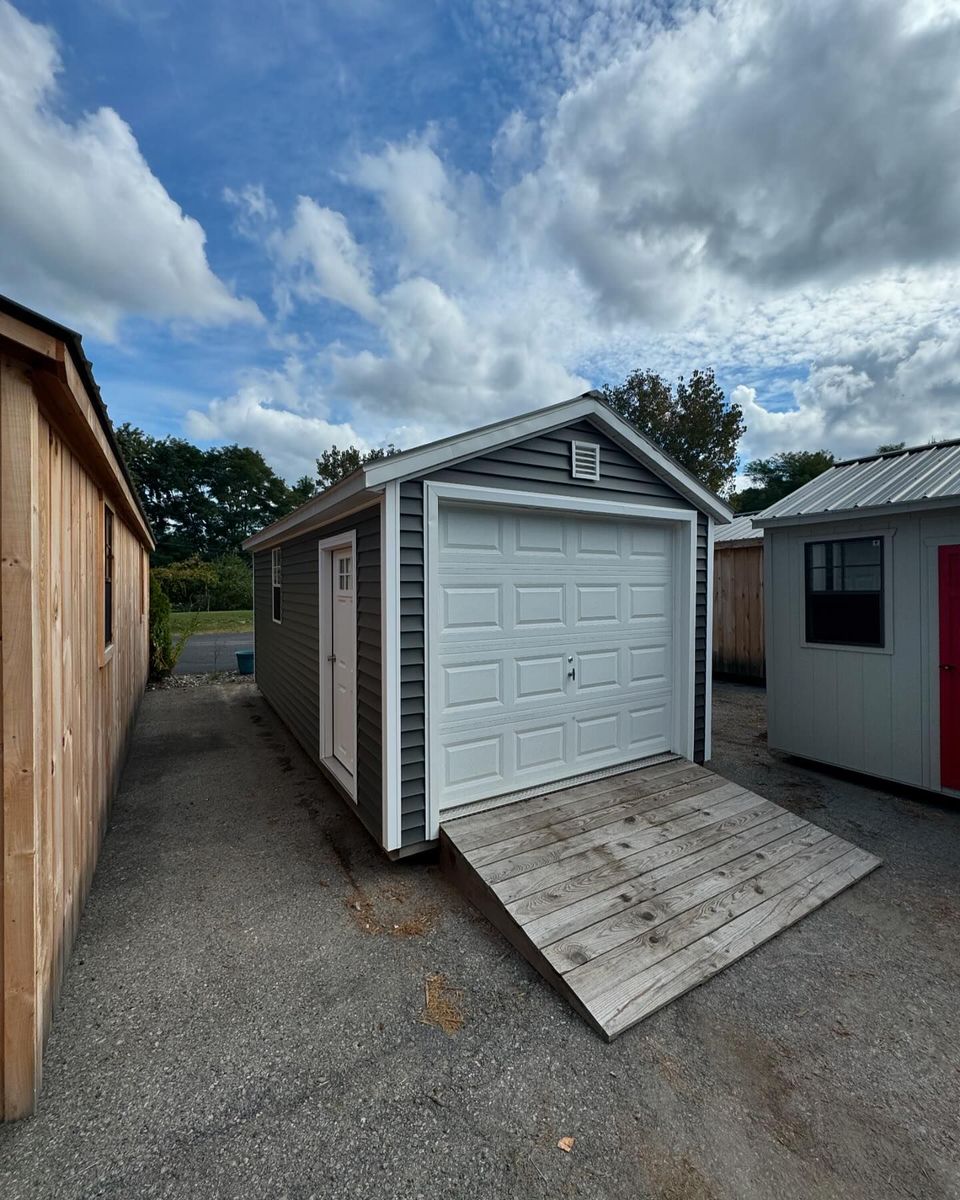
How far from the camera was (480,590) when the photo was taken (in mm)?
3715

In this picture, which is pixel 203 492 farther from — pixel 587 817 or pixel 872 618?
pixel 872 618

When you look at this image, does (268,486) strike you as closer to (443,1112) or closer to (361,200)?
(361,200)

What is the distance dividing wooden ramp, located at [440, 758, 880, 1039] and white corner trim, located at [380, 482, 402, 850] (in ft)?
1.27

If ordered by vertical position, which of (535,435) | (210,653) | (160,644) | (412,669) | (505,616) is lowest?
(210,653)

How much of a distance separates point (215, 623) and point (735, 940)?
21.8m

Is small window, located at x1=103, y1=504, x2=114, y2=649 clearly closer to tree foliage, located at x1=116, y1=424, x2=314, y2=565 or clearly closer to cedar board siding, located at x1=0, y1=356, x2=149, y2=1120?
cedar board siding, located at x1=0, y1=356, x2=149, y2=1120

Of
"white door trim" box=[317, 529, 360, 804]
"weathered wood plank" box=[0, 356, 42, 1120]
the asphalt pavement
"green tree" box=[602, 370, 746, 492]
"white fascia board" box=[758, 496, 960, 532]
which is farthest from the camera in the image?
"green tree" box=[602, 370, 746, 492]

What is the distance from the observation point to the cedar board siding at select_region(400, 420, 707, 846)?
3361mm

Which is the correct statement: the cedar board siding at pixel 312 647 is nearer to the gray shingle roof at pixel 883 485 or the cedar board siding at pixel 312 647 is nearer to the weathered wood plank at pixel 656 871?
the weathered wood plank at pixel 656 871

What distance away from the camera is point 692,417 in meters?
18.1

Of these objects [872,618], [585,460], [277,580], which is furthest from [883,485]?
[277,580]

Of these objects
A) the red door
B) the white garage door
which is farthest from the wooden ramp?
the red door

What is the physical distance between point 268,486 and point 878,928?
39265mm

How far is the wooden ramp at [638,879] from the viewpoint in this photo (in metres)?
2.39
